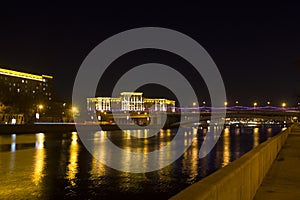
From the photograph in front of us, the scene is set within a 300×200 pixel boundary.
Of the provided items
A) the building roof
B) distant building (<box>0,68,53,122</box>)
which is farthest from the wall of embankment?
the building roof

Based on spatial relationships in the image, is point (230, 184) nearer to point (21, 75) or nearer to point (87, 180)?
point (87, 180)

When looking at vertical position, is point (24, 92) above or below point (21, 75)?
below

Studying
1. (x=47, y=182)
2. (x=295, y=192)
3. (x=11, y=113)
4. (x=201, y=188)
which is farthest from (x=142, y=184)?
(x=11, y=113)

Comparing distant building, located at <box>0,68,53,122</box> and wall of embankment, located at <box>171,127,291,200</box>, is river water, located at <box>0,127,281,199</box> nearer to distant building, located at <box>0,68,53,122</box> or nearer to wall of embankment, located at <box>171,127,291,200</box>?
wall of embankment, located at <box>171,127,291,200</box>

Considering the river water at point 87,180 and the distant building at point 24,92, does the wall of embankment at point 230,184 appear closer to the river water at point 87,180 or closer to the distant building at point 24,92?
the river water at point 87,180

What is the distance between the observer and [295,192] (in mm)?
9984

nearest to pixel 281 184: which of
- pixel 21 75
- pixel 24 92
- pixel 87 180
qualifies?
pixel 87 180

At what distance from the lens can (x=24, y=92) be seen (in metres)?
140

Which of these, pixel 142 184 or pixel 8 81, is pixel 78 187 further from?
pixel 8 81

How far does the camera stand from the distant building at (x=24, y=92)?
90594 millimetres

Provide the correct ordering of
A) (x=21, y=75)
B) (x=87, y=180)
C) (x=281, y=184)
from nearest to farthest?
1. (x=281, y=184)
2. (x=87, y=180)
3. (x=21, y=75)

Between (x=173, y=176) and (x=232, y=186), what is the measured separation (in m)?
14.0

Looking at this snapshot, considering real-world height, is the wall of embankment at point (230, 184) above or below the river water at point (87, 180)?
above

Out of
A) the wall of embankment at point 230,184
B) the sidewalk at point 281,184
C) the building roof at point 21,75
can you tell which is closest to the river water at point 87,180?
the sidewalk at point 281,184
